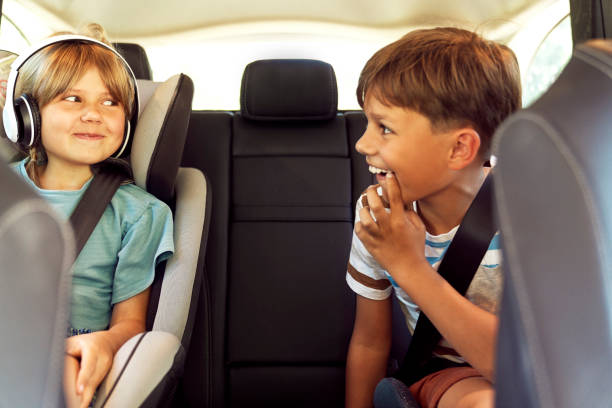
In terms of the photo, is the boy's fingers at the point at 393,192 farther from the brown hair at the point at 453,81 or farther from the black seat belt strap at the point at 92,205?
the black seat belt strap at the point at 92,205

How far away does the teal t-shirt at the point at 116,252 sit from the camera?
140 cm

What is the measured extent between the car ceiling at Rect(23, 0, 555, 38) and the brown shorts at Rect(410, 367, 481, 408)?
8.00 ft

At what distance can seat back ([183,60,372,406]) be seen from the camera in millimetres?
1829

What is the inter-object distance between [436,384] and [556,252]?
0.78m

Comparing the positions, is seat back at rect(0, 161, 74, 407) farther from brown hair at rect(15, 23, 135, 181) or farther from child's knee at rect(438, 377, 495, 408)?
brown hair at rect(15, 23, 135, 181)

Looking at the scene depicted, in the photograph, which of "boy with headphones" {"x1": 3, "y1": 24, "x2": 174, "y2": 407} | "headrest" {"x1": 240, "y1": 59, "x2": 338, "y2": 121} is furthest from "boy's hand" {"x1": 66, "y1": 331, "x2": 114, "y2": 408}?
"headrest" {"x1": 240, "y1": 59, "x2": 338, "y2": 121}

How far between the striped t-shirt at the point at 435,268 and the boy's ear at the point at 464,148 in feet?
0.58

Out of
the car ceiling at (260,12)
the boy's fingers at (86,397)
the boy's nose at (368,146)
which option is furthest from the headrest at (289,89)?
the car ceiling at (260,12)

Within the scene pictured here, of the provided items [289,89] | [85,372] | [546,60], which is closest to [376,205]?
[85,372]

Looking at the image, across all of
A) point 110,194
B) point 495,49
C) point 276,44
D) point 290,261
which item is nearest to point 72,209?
point 110,194

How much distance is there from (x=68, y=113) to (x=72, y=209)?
236 millimetres

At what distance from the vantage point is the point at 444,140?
1.22m

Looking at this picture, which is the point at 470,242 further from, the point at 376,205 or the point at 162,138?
the point at 162,138

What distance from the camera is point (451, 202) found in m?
1.34
